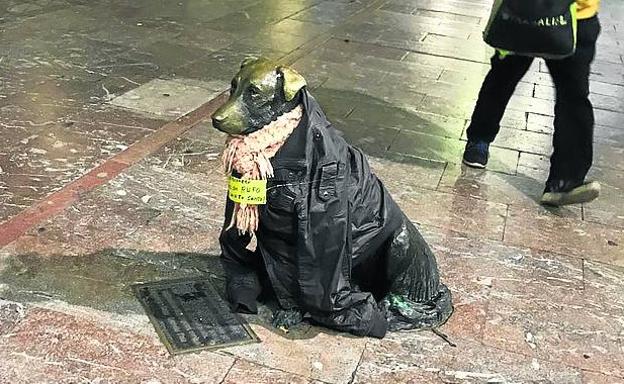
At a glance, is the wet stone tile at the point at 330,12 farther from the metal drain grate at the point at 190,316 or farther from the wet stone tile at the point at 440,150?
the metal drain grate at the point at 190,316

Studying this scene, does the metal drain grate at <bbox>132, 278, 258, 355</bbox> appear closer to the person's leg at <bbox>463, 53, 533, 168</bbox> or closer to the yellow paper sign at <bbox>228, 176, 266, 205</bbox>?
the yellow paper sign at <bbox>228, 176, 266, 205</bbox>

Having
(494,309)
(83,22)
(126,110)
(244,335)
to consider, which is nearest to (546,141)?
(494,309)

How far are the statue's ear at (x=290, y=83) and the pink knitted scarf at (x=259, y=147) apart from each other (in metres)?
0.08

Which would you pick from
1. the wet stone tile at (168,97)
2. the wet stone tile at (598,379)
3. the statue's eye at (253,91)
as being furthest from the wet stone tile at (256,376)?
the wet stone tile at (168,97)

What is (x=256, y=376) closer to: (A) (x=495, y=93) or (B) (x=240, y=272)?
(B) (x=240, y=272)

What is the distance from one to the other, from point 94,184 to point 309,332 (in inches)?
67.8

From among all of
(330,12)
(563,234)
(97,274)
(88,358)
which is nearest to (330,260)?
(88,358)

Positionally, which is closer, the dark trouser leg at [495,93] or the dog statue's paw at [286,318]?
the dog statue's paw at [286,318]

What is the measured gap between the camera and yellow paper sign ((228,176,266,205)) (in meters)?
2.64

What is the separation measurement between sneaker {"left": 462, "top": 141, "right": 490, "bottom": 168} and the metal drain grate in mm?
2276

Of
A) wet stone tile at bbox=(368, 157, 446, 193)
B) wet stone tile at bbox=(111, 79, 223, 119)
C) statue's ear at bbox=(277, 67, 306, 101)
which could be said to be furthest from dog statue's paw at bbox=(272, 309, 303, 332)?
wet stone tile at bbox=(111, 79, 223, 119)

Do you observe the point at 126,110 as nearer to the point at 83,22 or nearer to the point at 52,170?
the point at 52,170

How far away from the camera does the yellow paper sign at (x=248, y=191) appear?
2.64m

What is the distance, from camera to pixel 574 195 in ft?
14.4
